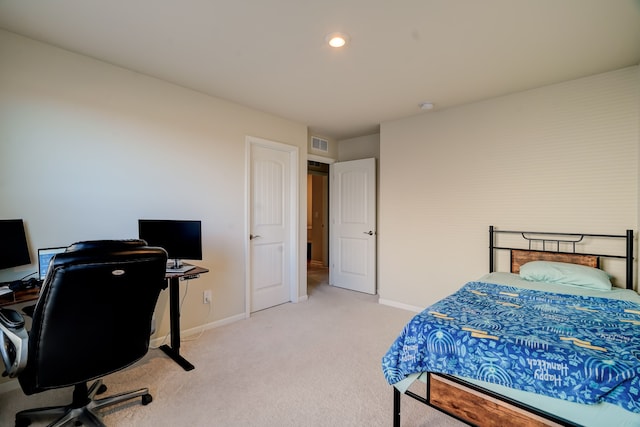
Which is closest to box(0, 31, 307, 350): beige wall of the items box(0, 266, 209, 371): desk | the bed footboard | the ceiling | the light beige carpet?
the ceiling

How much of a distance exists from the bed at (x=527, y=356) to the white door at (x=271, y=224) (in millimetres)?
2232

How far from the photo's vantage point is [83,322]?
4.74 ft

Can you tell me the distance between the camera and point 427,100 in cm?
324

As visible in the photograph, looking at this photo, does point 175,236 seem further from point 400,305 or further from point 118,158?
point 400,305

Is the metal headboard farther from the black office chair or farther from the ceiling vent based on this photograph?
the black office chair

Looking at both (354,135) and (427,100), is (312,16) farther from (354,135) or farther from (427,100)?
(354,135)

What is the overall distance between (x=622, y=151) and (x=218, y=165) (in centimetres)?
381

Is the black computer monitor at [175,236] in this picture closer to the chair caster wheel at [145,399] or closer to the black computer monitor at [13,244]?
the black computer monitor at [13,244]

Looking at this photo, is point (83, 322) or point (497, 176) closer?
point (83, 322)

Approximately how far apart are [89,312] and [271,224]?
2.50 meters

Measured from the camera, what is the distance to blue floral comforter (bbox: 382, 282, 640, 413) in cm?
121

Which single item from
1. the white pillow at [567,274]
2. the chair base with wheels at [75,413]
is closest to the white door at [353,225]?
the white pillow at [567,274]

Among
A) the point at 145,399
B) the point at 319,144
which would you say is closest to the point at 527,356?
the point at 145,399

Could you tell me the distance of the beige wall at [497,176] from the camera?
256 centimetres
